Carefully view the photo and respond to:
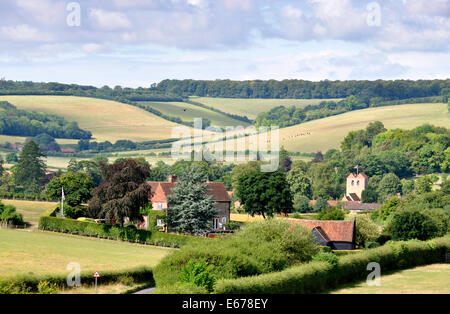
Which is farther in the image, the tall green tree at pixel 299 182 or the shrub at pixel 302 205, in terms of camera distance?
the tall green tree at pixel 299 182

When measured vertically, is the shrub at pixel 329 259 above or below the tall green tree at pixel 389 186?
above

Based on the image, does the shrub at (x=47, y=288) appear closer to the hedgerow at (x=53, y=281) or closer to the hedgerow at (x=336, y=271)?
the hedgerow at (x=53, y=281)

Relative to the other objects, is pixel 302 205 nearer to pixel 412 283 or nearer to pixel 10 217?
pixel 10 217

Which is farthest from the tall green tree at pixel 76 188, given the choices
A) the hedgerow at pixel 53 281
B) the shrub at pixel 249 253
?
the hedgerow at pixel 53 281

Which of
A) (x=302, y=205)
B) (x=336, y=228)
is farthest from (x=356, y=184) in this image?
(x=336, y=228)

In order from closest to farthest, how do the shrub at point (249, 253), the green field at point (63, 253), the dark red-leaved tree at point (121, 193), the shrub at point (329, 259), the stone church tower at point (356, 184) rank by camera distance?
1. the shrub at point (249, 253)
2. the shrub at point (329, 259)
3. the green field at point (63, 253)
4. the dark red-leaved tree at point (121, 193)
5. the stone church tower at point (356, 184)
